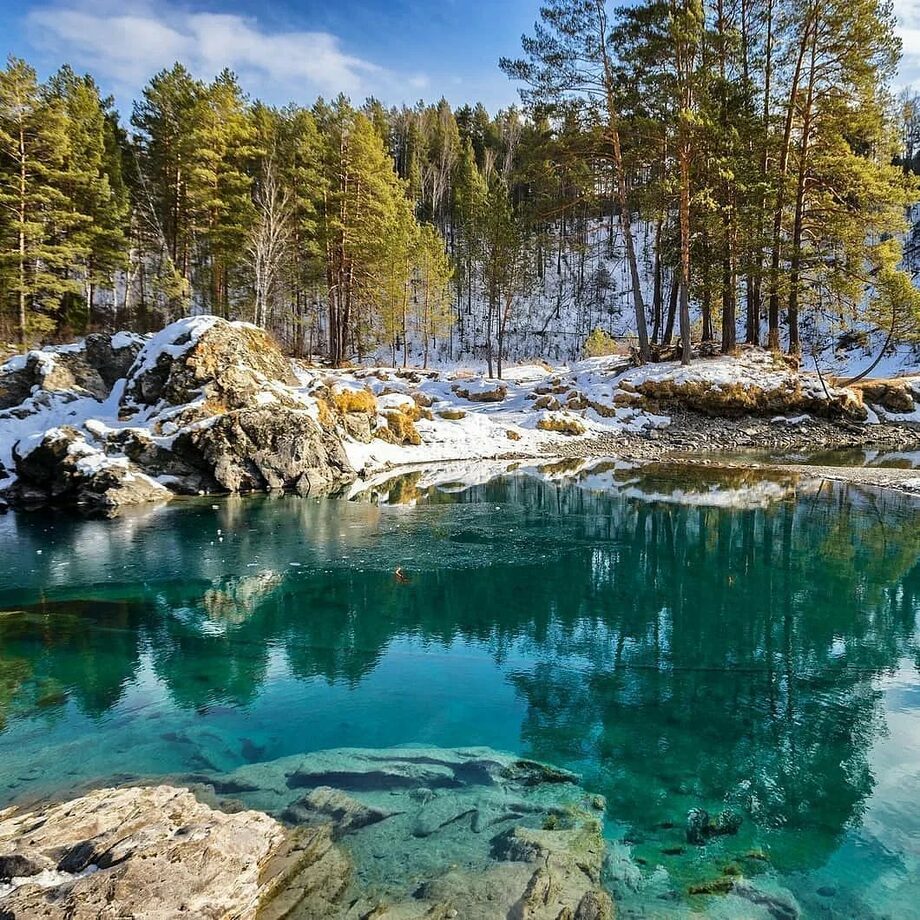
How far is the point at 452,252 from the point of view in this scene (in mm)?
62594

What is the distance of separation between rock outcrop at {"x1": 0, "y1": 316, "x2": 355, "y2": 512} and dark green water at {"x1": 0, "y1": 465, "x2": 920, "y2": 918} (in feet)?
10.9

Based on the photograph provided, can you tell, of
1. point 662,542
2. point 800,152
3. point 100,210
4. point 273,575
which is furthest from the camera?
point 100,210

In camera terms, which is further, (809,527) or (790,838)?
(809,527)

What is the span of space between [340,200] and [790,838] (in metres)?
36.7

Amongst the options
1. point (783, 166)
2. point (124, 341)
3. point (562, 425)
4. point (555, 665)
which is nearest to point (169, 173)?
point (124, 341)

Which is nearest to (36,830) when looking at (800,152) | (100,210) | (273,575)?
(273,575)

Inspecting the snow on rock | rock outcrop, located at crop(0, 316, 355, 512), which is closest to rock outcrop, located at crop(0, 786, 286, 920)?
rock outcrop, located at crop(0, 316, 355, 512)

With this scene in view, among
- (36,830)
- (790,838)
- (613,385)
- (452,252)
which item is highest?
(452,252)

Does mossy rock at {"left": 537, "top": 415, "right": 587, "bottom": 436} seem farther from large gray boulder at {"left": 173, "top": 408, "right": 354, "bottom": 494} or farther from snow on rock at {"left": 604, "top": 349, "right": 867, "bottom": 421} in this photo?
large gray boulder at {"left": 173, "top": 408, "right": 354, "bottom": 494}

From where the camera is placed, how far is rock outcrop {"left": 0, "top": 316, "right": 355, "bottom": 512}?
1677cm

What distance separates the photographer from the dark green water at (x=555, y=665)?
15.4ft

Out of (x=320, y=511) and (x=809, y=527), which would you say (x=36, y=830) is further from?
(x=809, y=527)

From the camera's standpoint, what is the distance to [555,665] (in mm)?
7422

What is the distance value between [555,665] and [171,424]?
1574 cm
